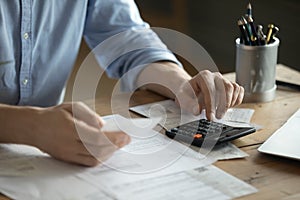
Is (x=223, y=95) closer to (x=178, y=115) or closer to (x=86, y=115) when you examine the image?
(x=178, y=115)

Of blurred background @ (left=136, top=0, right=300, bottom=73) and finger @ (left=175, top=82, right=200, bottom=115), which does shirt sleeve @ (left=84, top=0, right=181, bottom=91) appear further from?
blurred background @ (left=136, top=0, right=300, bottom=73)

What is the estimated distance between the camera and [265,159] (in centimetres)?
Result: 110

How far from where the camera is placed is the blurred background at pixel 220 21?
2.71m

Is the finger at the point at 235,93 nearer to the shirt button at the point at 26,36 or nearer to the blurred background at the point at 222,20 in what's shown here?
the shirt button at the point at 26,36

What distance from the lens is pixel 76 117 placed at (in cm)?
105

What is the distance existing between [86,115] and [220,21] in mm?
2369

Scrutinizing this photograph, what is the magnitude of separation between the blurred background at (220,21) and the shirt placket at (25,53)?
2.41ft

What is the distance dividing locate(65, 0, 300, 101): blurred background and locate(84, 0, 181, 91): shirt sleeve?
61cm

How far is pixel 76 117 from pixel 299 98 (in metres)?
0.60

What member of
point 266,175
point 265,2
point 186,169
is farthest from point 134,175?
point 265,2

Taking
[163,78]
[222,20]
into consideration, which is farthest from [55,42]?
[222,20]

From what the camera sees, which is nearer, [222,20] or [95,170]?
[95,170]

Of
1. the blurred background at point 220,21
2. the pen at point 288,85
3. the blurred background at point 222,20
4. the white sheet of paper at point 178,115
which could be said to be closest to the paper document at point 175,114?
the white sheet of paper at point 178,115

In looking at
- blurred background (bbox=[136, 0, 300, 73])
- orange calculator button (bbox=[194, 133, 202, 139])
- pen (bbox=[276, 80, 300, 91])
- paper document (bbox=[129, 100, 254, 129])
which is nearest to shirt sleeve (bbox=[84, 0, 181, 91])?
paper document (bbox=[129, 100, 254, 129])
